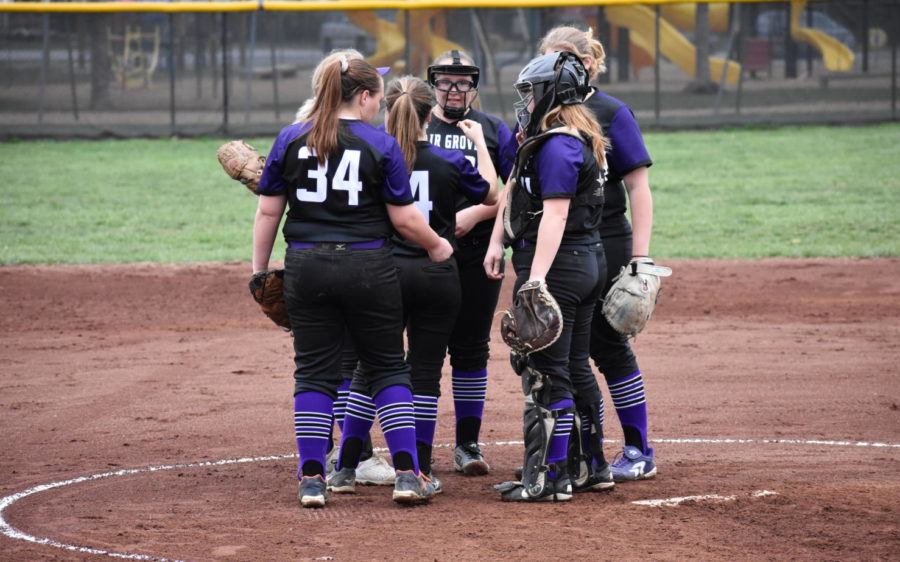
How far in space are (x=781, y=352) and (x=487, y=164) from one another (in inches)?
153

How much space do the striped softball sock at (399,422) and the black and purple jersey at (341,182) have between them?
663 millimetres

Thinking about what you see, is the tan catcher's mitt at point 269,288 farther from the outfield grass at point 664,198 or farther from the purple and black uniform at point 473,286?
the outfield grass at point 664,198

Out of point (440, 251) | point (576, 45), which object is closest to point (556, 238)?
point (440, 251)

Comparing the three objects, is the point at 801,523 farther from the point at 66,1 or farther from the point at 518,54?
the point at 66,1

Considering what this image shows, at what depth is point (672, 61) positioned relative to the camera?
67.5 ft

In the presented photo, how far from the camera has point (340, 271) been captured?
4691 mm

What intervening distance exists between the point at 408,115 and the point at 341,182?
52 cm

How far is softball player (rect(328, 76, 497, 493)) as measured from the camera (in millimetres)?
5031

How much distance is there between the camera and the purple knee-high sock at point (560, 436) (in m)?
4.91

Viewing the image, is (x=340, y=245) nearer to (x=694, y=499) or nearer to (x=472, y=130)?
(x=472, y=130)

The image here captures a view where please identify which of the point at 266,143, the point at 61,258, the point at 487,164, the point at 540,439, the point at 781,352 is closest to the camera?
the point at 540,439

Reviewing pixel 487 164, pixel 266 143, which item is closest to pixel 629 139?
pixel 487 164

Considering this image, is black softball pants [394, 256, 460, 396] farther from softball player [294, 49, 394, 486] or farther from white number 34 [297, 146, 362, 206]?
white number 34 [297, 146, 362, 206]

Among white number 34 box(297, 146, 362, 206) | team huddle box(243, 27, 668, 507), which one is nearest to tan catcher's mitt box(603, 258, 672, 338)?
team huddle box(243, 27, 668, 507)
